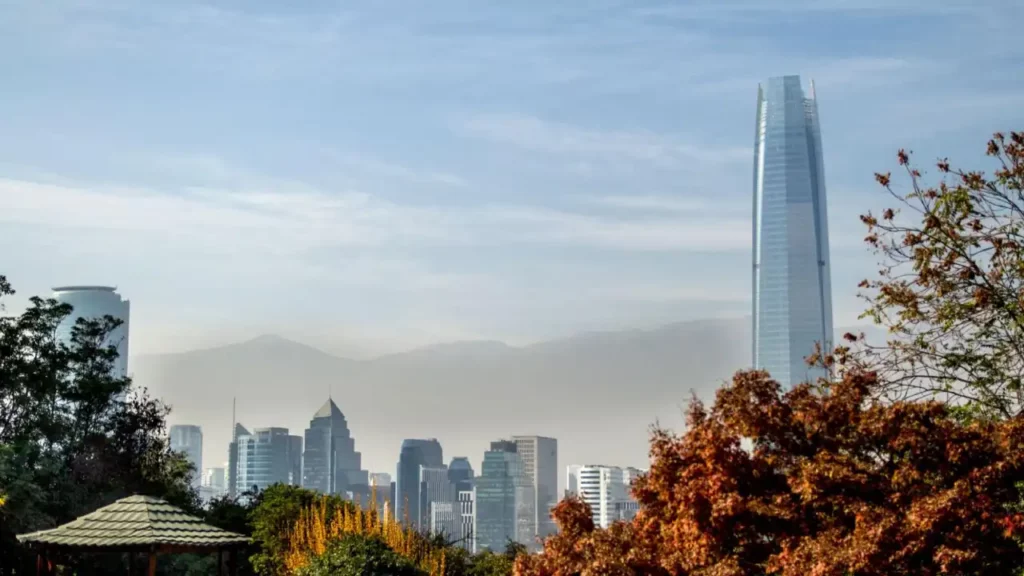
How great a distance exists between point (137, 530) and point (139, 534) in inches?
5.8

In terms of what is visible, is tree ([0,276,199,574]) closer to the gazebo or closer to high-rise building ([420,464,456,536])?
the gazebo

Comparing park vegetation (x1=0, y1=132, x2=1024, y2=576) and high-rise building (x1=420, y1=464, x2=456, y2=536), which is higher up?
high-rise building (x1=420, y1=464, x2=456, y2=536)

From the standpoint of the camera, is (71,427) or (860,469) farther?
(71,427)

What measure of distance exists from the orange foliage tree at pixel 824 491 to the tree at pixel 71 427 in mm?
15200

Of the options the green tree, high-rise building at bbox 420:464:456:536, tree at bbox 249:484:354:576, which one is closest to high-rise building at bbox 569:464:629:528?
high-rise building at bbox 420:464:456:536

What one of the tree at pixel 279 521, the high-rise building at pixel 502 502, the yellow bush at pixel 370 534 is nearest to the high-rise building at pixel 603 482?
the high-rise building at pixel 502 502

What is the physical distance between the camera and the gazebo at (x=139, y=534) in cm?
1418

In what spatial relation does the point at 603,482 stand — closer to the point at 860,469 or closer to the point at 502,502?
the point at 502,502

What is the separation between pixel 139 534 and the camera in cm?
1426

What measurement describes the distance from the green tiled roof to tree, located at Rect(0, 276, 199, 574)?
342 inches

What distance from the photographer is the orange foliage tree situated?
9.70 metres

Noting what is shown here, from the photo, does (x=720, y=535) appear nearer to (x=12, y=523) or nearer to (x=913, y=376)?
(x=913, y=376)

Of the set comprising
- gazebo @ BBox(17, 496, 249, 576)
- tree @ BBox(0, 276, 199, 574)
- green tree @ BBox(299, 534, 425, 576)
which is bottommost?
green tree @ BBox(299, 534, 425, 576)

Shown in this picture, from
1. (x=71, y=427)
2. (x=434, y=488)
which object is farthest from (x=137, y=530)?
(x=434, y=488)
